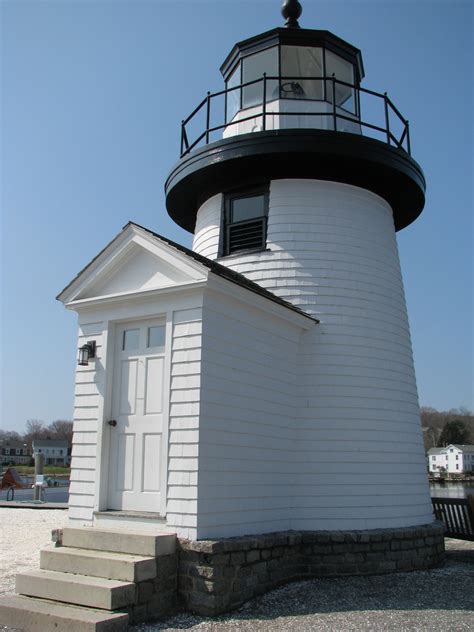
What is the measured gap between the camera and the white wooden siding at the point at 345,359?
8.54m

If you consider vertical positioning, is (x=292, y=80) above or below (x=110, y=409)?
above

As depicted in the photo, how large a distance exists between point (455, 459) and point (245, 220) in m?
91.5

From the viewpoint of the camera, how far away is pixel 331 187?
9852mm

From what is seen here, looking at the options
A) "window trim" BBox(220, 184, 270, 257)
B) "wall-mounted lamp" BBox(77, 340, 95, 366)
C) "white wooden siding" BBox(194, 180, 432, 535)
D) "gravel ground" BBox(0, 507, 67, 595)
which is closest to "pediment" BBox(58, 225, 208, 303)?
"wall-mounted lamp" BBox(77, 340, 95, 366)

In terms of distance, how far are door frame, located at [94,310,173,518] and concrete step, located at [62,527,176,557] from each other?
386mm

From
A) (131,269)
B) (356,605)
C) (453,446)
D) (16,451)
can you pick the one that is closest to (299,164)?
(131,269)

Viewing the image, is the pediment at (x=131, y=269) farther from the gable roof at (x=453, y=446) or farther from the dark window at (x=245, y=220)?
the gable roof at (x=453, y=446)

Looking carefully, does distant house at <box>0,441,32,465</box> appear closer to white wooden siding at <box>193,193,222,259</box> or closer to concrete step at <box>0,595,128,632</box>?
white wooden siding at <box>193,193,222,259</box>

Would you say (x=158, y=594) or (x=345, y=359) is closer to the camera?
(x=158, y=594)

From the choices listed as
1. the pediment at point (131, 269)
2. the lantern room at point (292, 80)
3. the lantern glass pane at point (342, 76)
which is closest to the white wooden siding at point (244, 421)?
the pediment at point (131, 269)

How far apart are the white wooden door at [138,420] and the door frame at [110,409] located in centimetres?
5

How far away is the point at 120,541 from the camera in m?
6.50

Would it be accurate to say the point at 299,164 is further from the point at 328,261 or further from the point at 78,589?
the point at 78,589

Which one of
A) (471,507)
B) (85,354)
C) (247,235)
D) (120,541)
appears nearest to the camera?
(120,541)
